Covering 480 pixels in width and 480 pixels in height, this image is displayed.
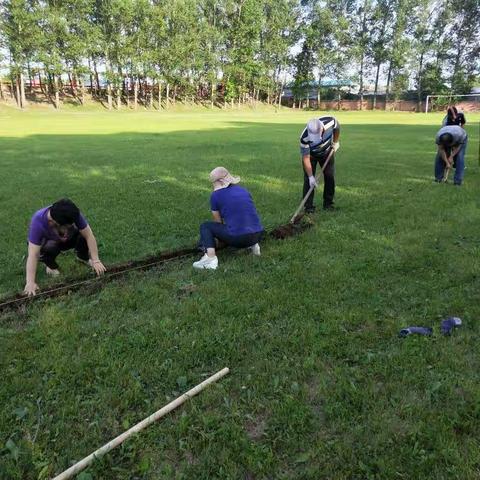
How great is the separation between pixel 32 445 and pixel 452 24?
277ft

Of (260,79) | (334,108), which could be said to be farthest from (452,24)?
(260,79)

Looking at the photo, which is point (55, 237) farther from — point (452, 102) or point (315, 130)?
point (452, 102)

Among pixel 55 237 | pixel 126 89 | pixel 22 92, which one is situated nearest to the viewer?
pixel 55 237

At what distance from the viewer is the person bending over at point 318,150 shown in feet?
26.9

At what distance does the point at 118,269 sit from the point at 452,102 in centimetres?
6489

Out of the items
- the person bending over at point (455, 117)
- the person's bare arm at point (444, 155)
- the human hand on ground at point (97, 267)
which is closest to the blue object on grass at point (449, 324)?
the human hand on ground at point (97, 267)

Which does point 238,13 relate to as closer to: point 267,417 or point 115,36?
point 115,36

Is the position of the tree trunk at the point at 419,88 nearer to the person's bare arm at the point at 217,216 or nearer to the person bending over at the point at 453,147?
the person bending over at the point at 453,147

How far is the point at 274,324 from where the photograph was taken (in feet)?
14.3

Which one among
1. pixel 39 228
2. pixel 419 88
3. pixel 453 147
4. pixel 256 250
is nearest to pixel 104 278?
pixel 39 228

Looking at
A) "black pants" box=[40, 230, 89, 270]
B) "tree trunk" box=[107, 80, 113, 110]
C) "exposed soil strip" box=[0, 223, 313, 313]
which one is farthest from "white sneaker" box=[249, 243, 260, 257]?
"tree trunk" box=[107, 80, 113, 110]

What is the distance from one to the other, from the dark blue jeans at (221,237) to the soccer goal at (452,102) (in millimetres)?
62198

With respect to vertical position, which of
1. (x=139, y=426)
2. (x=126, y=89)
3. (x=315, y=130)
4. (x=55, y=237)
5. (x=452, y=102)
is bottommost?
(x=139, y=426)

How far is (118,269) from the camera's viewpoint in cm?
578
